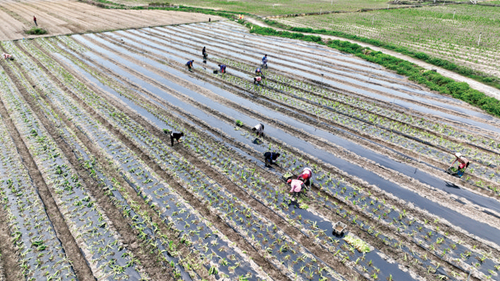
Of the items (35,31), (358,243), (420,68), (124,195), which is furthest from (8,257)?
(35,31)

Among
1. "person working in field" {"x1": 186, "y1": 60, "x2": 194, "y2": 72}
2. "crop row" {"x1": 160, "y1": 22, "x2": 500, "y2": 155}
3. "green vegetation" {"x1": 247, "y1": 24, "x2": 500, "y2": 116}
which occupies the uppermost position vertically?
"green vegetation" {"x1": 247, "y1": 24, "x2": 500, "y2": 116}

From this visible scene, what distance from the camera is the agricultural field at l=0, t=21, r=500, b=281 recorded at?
321 inches

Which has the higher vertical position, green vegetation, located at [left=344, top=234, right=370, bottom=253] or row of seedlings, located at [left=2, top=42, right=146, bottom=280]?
green vegetation, located at [left=344, top=234, right=370, bottom=253]

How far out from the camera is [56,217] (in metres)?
9.44

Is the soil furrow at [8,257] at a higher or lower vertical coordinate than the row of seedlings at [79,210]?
lower

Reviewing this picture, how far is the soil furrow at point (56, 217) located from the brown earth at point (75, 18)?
99.7ft

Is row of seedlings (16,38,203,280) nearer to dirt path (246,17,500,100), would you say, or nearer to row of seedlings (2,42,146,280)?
row of seedlings (2,42,146,280)

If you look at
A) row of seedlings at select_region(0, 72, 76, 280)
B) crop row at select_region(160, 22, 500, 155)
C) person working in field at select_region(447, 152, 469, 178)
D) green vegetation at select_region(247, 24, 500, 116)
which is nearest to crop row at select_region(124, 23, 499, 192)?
crop row at select_region(160, 22, 500, 155)

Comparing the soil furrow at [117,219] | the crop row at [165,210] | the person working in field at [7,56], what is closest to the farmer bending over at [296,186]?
the crop row at [165,210]

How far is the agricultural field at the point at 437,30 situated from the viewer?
26938 mm

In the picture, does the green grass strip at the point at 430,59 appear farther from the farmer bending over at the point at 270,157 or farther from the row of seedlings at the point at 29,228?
the row of seedlings at the point at 29,228

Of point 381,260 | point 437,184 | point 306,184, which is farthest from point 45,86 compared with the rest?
point 437,184

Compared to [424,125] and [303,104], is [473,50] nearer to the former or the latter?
[424,125]

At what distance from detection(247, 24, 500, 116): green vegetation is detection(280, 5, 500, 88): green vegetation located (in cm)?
275
